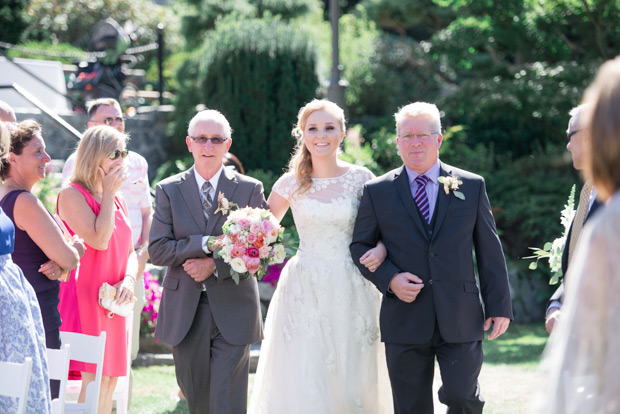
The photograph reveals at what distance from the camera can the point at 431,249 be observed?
4.96 meters

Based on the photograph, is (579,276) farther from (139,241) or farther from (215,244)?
(139,241)

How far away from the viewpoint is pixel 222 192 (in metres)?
5.46

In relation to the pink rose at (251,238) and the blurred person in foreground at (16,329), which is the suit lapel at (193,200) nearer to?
the pink rose at (251,238)

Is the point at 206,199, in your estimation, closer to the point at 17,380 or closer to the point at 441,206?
the point at 441,206

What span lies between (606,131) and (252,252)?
3.00 m

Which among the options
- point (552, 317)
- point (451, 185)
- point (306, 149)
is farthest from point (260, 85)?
point (552, 317)

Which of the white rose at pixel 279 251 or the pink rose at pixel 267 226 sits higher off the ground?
the pink rose at pixel 267 226

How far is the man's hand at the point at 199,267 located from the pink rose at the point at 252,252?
331mm

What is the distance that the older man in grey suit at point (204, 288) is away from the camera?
529cm

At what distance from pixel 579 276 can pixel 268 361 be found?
3533 millimetres

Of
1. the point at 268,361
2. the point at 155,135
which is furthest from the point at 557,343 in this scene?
the point at 155,135

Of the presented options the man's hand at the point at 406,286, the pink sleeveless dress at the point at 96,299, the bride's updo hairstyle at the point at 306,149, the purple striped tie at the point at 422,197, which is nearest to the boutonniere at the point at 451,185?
the purple striped tie at the point at 422,197

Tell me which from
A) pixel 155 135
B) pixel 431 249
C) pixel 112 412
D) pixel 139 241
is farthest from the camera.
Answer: pixel 155 135

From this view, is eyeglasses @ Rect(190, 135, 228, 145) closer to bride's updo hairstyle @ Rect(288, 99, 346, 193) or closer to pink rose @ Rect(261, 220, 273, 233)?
bride's updo hairstyle @ Rect(288, 99, 346, 193)
